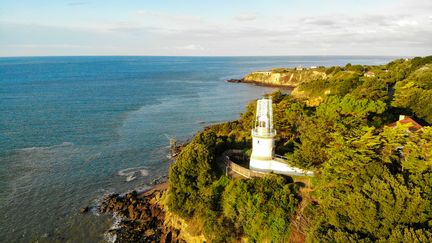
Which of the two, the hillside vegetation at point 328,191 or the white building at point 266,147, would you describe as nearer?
the hillside vegetation at point 328,191

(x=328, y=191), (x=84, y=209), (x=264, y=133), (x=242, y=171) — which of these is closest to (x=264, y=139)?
(x=264, y=133)

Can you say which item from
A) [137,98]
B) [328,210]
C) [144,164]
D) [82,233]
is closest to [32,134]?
[144,164]

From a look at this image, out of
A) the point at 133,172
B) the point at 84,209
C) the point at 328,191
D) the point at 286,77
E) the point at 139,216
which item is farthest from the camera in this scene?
the point at 286,77

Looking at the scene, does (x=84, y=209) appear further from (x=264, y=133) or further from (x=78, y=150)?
(x=264, y=133)

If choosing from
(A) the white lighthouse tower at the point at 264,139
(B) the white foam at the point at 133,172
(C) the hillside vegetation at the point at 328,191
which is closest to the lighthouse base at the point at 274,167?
(A) the white lighthouse tower at the point at 264,139

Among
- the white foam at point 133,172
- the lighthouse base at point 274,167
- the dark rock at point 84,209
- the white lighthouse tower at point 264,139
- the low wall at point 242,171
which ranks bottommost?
the dark rock at point 84,209

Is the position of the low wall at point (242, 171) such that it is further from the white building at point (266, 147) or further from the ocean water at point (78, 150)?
the ocean water at point (78, 150)
